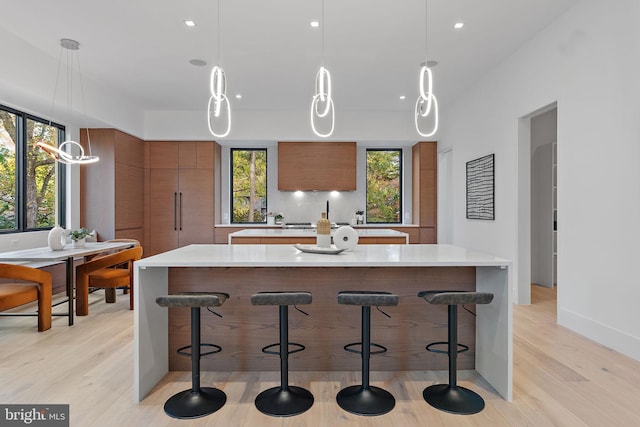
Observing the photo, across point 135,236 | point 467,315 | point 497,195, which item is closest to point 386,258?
point 467,315

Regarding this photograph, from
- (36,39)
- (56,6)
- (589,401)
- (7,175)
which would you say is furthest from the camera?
(7,175)

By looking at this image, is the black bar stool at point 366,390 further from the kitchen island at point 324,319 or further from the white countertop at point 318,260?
the kitchen island at point 324,319

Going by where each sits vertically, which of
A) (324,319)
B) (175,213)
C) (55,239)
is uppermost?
(175,213)

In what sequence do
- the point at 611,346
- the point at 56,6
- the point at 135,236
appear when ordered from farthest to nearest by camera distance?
the point at 135,236
the point at 56,6
the point at 611,346

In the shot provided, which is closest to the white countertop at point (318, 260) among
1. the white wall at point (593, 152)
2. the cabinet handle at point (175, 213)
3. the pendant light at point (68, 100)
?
the white wall at point (593, 152)

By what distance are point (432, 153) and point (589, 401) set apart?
5113 mm

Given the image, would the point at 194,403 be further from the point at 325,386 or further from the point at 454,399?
the point at 454,399

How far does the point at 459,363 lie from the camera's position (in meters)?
2.67

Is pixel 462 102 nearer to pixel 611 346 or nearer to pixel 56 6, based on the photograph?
pixel 611 346

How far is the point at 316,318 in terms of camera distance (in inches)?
104

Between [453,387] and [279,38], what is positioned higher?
[279,38]

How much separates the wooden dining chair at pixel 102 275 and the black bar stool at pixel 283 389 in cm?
270

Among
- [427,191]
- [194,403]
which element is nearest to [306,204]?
[427,191]

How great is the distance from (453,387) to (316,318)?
37.7 inches
